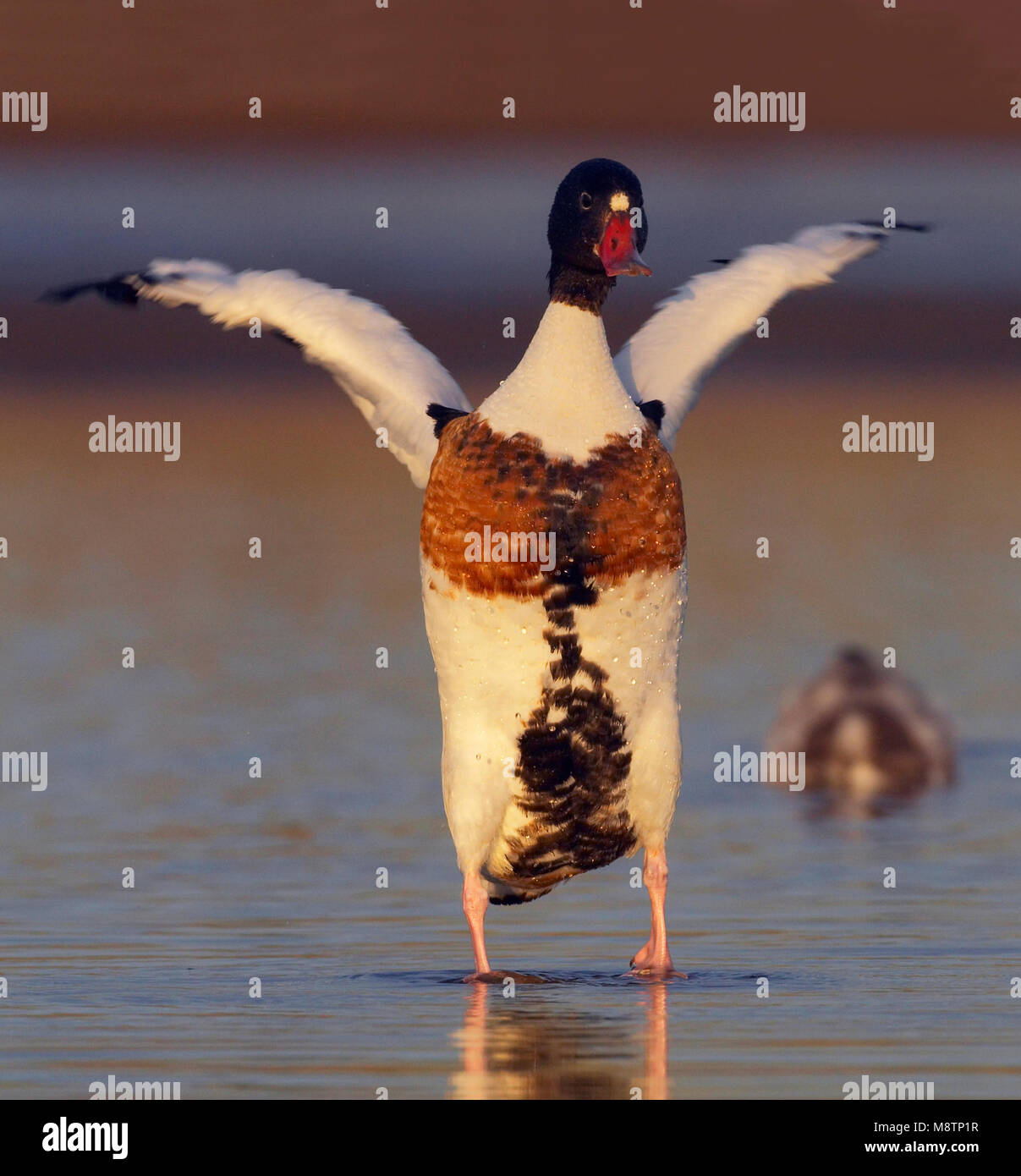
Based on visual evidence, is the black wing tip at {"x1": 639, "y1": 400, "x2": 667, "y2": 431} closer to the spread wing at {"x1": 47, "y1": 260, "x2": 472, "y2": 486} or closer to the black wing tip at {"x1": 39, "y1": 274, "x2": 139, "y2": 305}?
the spread wing at {"x1": 47, "y1": 260, "x2": 472, "y2": 486}

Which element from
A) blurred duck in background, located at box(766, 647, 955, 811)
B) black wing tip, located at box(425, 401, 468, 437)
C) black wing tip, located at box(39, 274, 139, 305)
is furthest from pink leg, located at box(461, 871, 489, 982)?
blurred duck in background, located at box(766, 647, 955, 811)

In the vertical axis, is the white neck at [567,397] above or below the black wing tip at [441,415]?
below

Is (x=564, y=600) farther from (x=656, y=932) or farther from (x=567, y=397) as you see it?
(x=656, y=932)

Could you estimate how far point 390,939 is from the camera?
11.8 metres

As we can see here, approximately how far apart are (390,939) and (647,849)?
110 cm

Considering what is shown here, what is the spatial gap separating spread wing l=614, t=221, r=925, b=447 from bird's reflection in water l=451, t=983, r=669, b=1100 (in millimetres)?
2845

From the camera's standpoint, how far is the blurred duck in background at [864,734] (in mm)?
15492

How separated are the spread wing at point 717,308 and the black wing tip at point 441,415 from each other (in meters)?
0.78

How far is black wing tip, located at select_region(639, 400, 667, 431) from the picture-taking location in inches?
468

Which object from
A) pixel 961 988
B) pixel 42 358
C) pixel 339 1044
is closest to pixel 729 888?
pixel 961 988

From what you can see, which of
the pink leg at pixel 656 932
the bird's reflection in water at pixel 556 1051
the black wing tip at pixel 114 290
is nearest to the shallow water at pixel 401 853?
the bird's reflection in water at pixel 556 1051

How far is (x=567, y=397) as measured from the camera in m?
11.0

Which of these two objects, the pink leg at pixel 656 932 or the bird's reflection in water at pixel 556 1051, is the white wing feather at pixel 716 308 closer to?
the pink leg at pixel 656 932
